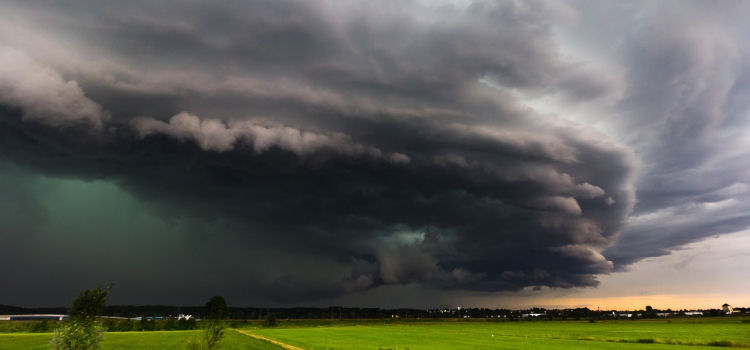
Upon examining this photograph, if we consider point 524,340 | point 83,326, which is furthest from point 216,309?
point 524,340

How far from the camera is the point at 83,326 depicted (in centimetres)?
3198

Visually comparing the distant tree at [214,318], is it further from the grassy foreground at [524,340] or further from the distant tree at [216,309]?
the grassy foreground at [524,340]

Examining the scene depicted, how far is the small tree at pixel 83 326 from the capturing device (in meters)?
31.2

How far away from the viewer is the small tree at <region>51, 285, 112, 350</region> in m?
31.2

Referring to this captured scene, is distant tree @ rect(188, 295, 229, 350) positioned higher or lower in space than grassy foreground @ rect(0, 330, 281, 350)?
higher

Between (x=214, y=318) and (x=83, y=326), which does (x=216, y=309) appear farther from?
(x=83, y=326)

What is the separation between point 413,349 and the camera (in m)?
73.5

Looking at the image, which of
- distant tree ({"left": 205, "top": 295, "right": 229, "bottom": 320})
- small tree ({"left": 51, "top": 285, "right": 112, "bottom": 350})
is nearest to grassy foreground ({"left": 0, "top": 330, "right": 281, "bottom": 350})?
distant tree ({"left": 205, "top": 295, "right": 229, "bottom": 320})

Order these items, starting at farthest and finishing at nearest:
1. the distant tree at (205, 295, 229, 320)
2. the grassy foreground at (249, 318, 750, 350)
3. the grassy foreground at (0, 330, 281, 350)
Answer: the grassy foreground at (249, 318, 750, 350) → the grassy foreground at (0, 330, 281, 350) → the distant tree at (205, 295, 229, 320)

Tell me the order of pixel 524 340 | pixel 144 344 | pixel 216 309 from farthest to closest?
pixel 524 340, pixel 144 344, pixel 216 309

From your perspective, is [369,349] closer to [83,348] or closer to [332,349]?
[332,349]

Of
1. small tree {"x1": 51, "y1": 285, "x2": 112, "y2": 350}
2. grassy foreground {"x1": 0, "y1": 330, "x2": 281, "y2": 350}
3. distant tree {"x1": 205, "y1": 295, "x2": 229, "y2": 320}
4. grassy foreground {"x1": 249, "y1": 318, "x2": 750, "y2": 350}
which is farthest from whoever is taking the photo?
grassy foreground {"x1": 249, "y1": 318, "x2": 750, "y2": 350}

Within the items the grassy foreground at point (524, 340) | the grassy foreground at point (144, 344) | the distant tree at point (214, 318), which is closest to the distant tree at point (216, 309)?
the distant tree at point (214, 318)

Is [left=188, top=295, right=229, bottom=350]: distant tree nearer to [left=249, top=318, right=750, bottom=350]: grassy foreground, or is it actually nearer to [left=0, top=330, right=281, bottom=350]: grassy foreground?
[left=0, top=330, right=281, bottom=350]: grassy foreground
